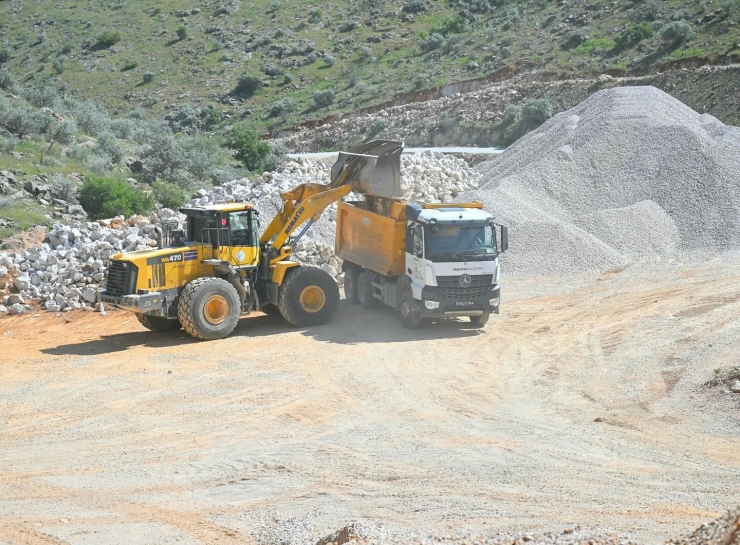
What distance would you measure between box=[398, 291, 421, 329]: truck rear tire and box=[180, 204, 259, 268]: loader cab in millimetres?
3499

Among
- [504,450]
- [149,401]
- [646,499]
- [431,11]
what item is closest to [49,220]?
[149,401]

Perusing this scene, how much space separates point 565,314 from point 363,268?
496cm

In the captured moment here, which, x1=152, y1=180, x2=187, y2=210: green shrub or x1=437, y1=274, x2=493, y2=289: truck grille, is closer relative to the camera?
x1=437, y1=274, x2=493, y2=289: truck grille

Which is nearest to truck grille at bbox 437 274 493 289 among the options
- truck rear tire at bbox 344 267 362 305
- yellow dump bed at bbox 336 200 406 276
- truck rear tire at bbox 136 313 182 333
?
yellow dump bed at bbox 336 200 406 276

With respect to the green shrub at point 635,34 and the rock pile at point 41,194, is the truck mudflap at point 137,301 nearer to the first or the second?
the rock pile at point 41,194

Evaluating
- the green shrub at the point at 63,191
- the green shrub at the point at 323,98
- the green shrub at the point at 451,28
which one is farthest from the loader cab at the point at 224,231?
the green shrub at the point at 451,28

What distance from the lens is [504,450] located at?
43.2 ft

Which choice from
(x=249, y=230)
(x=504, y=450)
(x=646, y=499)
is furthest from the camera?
(x=249, y=230)

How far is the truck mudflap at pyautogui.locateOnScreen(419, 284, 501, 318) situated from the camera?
19766mm

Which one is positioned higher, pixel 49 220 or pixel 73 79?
pixel 73 79

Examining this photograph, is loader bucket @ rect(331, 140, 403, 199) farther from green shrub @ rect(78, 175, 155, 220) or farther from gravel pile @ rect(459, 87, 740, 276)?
green shrub @ rect(78, 175, 155, 220)

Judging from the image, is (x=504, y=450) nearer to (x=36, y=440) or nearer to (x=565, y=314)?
(x=36, y=440)

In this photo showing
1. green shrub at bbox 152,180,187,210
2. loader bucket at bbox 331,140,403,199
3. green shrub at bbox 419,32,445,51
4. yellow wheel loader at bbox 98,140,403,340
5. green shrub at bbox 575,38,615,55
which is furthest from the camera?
green shrub at bbox 419,32,445,51

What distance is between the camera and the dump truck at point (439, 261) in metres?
19.8
